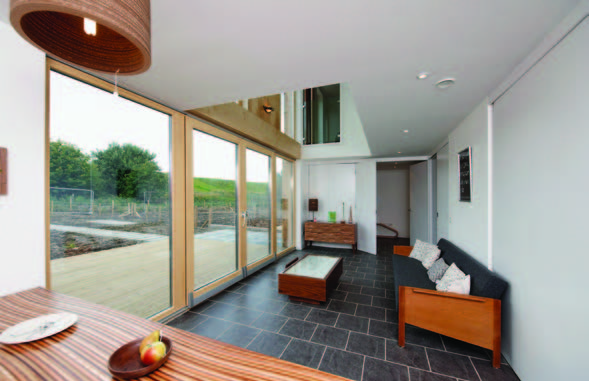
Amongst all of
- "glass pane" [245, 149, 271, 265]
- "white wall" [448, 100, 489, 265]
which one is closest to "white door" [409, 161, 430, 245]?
"white wall" [448, 100, 489, 265]

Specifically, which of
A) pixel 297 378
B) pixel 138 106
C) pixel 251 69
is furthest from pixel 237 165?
pixel 297 378

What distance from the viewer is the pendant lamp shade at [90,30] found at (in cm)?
56

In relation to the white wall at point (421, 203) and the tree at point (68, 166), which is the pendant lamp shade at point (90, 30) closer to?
the tree at point (68, 166)

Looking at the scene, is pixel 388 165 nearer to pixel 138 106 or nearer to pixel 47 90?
pixel 138 106

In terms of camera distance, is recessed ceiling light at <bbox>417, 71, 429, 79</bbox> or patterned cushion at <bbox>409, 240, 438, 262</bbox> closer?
recessed ceiling light at <bbox>417, 71, 429, 79</bbox>

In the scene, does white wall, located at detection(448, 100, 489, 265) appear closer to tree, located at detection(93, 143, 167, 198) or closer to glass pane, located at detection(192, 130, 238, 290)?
glass pane, located at detection(192, 130, 238, 290)

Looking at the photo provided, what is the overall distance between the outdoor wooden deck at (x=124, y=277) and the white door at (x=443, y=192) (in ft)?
13.8

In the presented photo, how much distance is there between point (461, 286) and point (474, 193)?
3.87ft

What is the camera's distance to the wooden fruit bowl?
87cm

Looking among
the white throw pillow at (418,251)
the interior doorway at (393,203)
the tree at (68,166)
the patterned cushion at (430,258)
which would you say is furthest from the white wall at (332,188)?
the tree at (68,166)

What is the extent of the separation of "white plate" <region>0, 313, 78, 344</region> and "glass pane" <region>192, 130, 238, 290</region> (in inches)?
82.1

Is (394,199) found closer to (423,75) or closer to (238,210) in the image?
(238,210)

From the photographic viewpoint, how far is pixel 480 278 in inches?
90.7

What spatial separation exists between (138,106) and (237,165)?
5.91 ft
